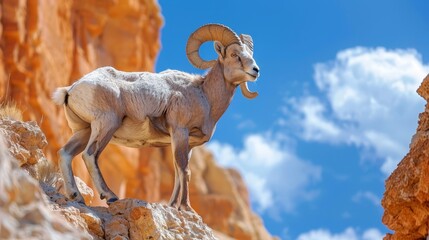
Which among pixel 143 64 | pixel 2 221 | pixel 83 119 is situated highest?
pixel 143 64

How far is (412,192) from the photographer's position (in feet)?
A: 31.7

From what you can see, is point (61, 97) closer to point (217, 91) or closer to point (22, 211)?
point (217, 91)

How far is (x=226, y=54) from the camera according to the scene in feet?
39.0

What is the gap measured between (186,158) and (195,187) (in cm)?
3664

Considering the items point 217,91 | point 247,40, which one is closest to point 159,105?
point 217,91

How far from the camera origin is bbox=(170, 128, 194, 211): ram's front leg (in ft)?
35.8

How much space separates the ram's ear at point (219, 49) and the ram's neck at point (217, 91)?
174 mm

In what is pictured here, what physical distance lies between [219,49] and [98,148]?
259 centimetres

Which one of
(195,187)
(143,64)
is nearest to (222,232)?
(195,187)

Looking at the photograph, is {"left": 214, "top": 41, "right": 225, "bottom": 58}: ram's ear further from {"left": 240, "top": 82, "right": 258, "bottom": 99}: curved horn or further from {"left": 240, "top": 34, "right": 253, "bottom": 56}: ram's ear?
{"left": 240, "top": 82, "right": 258, "bottom": 99}: curved horn

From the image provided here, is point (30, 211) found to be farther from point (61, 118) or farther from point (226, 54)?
point (61, 118)

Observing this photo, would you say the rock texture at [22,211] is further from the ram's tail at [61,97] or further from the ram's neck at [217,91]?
the ram's neck at [217,91]

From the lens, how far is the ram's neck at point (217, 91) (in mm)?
11664

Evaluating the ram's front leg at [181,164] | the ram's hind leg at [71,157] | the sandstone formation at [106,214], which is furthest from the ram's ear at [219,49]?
the sandstone formation at [106,214]
